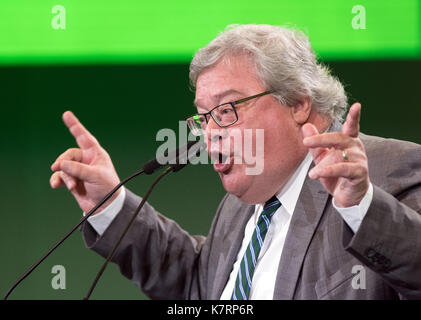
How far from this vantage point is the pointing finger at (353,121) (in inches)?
38.6

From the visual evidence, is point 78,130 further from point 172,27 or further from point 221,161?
point 172,27

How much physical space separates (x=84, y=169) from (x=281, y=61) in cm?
59

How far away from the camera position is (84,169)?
1521mm

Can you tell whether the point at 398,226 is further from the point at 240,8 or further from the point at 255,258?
the point at 240,8

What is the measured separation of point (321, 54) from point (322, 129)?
71cm

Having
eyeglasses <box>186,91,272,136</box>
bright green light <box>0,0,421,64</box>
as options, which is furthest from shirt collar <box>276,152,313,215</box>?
bright green light <box>0,0,421,64</box>

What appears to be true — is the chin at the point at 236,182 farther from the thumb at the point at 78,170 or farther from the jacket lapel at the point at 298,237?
the thumb at the point at 78,170

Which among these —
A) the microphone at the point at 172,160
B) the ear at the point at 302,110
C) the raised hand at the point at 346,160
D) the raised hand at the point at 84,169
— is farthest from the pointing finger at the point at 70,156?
the raised hand at the point at 346,160

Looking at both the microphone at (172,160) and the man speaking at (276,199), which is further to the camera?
the microphone at (172,160)

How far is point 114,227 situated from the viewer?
5.31ft

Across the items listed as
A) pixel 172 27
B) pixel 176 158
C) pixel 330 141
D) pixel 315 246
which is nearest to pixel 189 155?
pixel 176 158

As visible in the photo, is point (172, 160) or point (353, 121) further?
point (172, 160)
